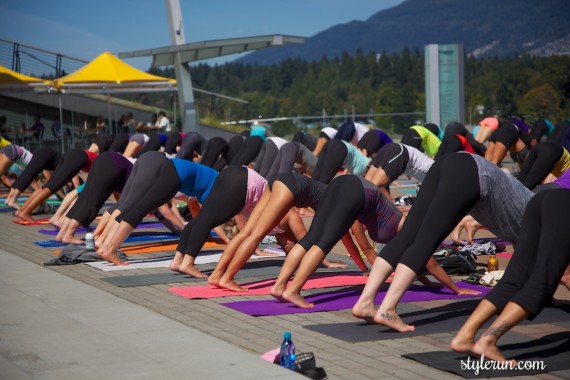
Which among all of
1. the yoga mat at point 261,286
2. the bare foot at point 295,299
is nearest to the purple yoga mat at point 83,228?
the yoga mat at point 261,286

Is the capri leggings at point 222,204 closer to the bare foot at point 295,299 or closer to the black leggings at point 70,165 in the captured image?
the bare foot at point 295,299

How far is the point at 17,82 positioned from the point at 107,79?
260 cm

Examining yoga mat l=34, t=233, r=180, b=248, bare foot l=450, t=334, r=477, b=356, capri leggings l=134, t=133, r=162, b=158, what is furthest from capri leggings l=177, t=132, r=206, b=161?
bare foot l=450, t=334, r=477, b=356

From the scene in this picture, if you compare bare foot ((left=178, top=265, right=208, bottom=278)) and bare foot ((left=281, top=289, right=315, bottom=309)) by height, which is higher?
bare foot ((left=281, top=289, right=315, bottom=309))

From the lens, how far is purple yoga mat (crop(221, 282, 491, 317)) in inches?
323

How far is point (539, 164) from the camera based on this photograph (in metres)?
11.5

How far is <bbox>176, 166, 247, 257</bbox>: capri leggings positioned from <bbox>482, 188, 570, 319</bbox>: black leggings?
3837 mm

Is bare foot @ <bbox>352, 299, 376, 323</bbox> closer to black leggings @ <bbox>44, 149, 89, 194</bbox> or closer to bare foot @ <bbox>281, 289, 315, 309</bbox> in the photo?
bare foot @ <bbox>281, 289, 315, 309</bbox>

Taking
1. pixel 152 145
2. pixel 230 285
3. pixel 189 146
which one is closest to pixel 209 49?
pixel 152 145

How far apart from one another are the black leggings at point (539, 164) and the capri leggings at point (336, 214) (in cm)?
388

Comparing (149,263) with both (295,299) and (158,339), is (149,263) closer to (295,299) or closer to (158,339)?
(295,299)

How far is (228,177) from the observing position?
382 inches

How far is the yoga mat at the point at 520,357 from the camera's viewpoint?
5.88 meters

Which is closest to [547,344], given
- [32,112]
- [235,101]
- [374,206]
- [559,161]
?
[374,206]
